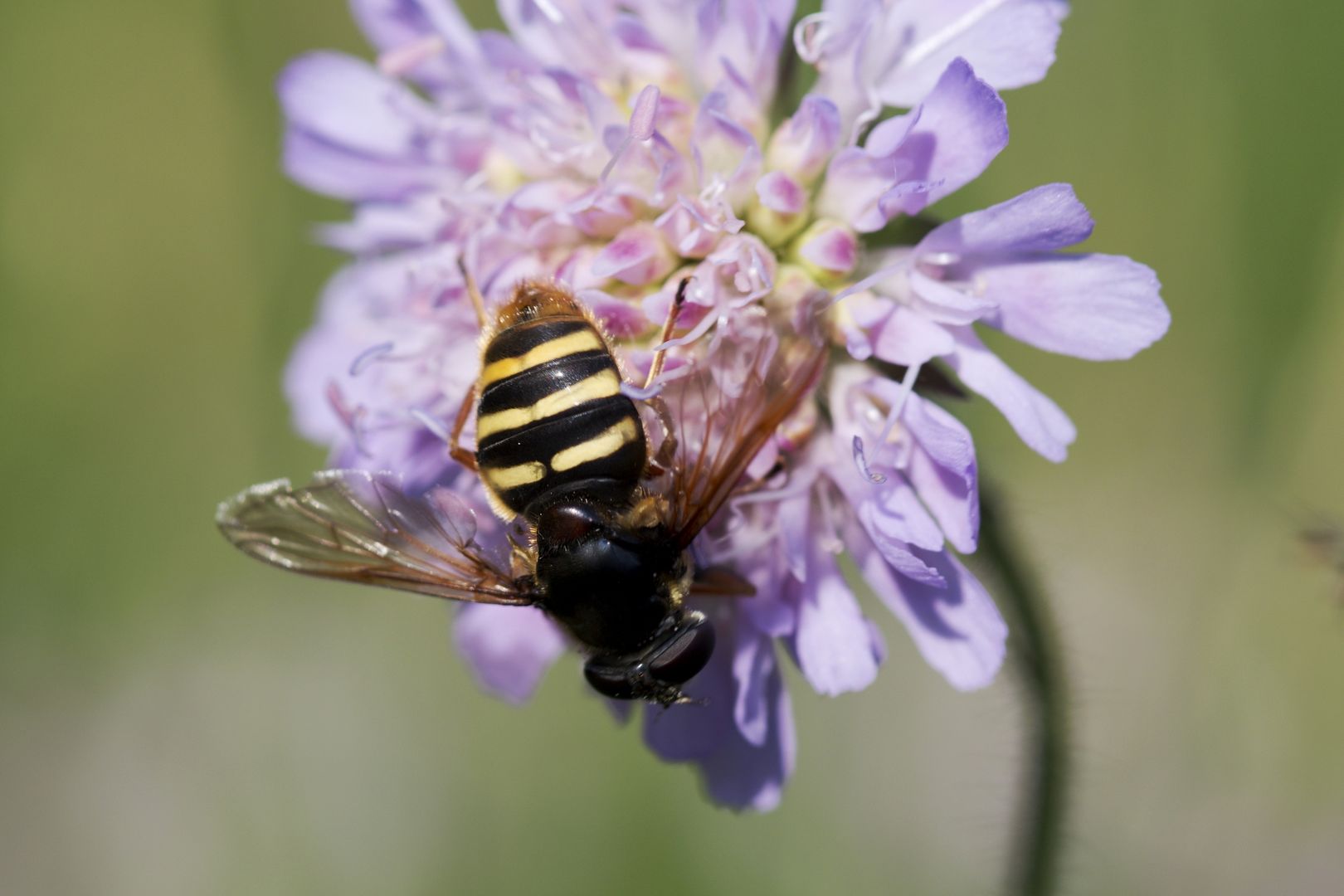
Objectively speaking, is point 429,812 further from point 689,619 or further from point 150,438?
point 689,619

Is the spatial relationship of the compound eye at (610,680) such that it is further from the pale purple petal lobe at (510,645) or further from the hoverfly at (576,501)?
the pale purple petal lobe at (510,645)

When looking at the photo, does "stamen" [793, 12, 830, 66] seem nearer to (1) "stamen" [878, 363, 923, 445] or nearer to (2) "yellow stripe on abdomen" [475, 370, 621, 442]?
(1) "stamen" [878, 363, 923, 445]

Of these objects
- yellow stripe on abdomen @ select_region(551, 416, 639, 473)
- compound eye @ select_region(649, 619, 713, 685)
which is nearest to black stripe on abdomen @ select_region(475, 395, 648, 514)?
yellow stripe on abdomen @ select_region(551, 416, 639, 473)

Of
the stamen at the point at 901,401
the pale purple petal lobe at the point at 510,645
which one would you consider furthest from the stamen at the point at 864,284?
the pale purple petal lobe at the point at 510,645

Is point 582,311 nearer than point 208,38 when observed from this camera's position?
Yes

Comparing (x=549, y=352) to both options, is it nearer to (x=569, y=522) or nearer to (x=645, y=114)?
(x=569, y=522)

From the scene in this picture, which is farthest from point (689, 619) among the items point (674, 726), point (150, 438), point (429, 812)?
point (150, 438)

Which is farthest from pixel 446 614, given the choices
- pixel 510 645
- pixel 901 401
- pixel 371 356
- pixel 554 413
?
pixel 901 401
